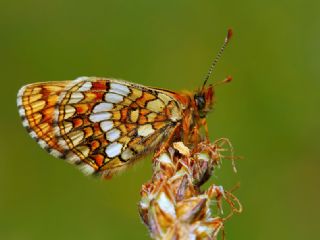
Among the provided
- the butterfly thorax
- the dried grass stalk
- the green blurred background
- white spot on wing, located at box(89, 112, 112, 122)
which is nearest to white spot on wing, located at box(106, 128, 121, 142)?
white spot on wing, located at box(89, 112, 112, 122)

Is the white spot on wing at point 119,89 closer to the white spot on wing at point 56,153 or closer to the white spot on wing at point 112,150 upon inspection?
the white spot on wing at point 112,150

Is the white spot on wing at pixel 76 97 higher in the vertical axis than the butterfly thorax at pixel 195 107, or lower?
higher

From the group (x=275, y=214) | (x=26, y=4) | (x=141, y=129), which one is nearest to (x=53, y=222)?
(x=275, y=214)

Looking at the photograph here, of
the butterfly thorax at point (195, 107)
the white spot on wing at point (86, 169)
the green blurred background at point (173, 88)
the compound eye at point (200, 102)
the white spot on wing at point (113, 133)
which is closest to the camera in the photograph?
the white spot on wing at point (86, 169)

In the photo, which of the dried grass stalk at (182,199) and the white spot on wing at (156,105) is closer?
the dried grass stalk at (182,199)

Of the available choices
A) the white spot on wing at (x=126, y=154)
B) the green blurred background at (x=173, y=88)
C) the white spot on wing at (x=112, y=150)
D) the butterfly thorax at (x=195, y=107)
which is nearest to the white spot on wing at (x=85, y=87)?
the white spot on wing at (x=112, y=150)

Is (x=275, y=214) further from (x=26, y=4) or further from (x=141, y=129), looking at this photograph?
(x=26, y=4)

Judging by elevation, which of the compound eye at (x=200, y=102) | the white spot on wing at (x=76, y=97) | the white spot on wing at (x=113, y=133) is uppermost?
the white spot on wing at (x=76, y=97)

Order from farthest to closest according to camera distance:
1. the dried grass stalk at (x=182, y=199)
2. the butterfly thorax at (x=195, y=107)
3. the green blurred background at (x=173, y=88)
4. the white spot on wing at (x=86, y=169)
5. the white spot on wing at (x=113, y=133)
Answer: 1. the green blurred background at (x=173, y=88)
2. the white spot on wing at (x=113, y=133)
3. the butterfly thorax at (x=195, y=107)
4. the white spot on wing at (x=86, y=169)
5. the dried grass stalk at (x=182, y=199)
